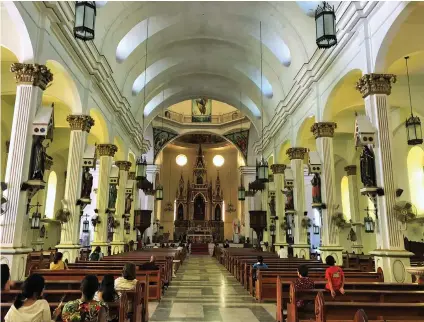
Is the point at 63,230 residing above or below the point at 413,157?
below

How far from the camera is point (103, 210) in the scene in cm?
1422

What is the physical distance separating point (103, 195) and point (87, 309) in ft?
38.3

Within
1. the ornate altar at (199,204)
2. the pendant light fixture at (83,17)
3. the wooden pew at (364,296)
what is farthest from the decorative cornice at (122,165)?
the ornate altar at (199,204)

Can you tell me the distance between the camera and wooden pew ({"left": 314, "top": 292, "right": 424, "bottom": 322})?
4.03 m

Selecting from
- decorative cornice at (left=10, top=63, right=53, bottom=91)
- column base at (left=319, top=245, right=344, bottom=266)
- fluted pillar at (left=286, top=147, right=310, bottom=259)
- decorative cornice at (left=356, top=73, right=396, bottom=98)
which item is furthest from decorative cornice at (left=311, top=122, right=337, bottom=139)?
decorative cornice at (left=10, top=63, right=53, bottom=91)

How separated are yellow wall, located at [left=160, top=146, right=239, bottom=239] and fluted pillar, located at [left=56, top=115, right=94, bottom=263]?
23829mm

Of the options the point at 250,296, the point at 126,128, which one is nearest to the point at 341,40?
the point at 250,296

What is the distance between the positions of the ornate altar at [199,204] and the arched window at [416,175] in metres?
19.9

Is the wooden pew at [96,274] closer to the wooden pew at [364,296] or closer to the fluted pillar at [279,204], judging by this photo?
the wooden pew at [364,296]

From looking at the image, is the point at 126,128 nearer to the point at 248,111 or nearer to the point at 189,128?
the point at 248,111

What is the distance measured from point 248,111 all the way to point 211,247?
11666mm

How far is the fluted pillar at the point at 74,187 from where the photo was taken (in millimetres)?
10641

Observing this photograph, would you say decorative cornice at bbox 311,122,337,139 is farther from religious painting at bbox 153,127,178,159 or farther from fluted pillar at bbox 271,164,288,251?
religious painting at bbox 153,127,178,159

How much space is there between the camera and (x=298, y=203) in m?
14.5
